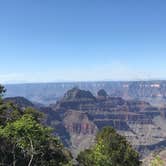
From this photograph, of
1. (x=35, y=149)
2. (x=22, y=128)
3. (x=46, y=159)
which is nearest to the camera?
(x=22, y=128)

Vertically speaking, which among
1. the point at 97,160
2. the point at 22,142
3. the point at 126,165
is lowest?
the point at 126,165

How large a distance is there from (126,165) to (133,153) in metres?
3.22

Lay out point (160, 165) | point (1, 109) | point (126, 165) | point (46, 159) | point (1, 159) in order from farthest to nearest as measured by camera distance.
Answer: point (126, 165)
point (1, 109)
point (46, 159)
point (1, 159)
point (160, 165)

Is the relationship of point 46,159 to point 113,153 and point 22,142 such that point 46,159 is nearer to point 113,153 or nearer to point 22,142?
point 113,153

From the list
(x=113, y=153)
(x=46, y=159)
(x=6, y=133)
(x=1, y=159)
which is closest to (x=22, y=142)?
(x=6, y=133)

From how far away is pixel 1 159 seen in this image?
54.7m

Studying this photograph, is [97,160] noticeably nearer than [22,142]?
No

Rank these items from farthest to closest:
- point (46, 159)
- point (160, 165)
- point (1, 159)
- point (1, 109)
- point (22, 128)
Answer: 1. point (1, 109)
2. point (46, 159)
3. point (1, 159)
4. point (22, 128)
5. point (160, 165)

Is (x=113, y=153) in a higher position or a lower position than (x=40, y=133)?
lower

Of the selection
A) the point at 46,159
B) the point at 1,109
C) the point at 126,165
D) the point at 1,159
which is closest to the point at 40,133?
the point at 1,159

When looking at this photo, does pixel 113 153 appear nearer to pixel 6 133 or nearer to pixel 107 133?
pixel 107 133

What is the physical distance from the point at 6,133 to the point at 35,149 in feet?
20.7

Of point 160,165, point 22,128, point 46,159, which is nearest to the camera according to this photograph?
point 160,165

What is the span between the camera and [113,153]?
72.1m
